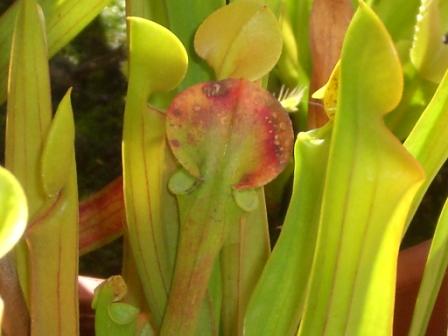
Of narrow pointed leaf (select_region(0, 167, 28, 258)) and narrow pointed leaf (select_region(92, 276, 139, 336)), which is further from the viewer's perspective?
narrow pointed leaf (select_region(92, 276, 139, 336))

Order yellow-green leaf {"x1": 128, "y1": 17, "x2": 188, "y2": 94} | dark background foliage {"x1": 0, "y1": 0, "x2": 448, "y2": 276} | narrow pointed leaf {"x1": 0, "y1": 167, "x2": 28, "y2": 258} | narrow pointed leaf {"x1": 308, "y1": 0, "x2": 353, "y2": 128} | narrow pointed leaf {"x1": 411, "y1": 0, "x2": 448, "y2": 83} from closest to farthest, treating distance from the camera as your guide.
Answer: narrow pointed leaf {"x1": 0, "y1": 167, "x2": 28, "y2": 258} → yellow-green leaf {"x1": 128, "y1": 17, "x2": 188, "y2": 94} → narrow pointed leaf {"x1": 411, "y1": 0, "x2": 448, "y2": 83} → narrow pointed leaf {"x1": 308, "y1": 0, "x2": 353, "y2": 128} → dark background foliage {"x1": 0, "y1": 0, "x2": 448, "y2": 276}

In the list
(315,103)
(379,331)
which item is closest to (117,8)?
(315,103)

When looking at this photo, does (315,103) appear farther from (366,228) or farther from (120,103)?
(120,103)

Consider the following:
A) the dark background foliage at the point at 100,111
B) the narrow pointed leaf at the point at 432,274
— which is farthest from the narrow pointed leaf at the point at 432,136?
the dark background foliage at the point at 100,111

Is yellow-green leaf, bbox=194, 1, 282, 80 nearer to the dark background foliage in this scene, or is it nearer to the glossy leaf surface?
the glossy leaf surface

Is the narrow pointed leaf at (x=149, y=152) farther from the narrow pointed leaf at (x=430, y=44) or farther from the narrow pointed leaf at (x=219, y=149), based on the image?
the narrow pointed leaf at (x=430, y=44)

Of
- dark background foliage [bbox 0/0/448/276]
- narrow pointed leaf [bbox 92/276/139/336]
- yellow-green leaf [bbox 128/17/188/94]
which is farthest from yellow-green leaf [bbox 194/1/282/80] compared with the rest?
dark background foliage [bbox 0/0/448/276]

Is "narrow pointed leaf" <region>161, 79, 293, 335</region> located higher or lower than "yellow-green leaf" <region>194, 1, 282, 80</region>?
lower

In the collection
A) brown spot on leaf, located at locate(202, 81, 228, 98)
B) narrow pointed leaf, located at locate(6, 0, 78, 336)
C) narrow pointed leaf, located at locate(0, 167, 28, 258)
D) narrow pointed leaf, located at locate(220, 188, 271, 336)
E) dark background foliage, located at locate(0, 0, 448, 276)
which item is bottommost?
dark background foliage, located at locate(0, 0, 448, 276)
